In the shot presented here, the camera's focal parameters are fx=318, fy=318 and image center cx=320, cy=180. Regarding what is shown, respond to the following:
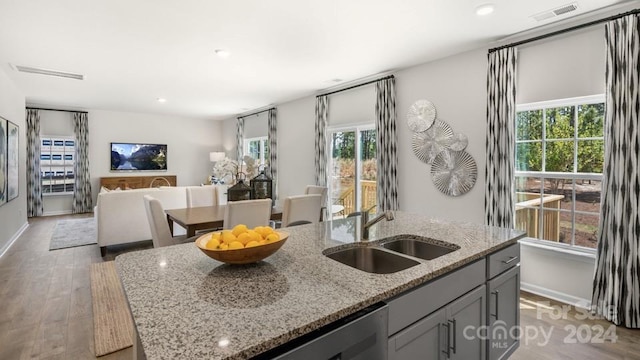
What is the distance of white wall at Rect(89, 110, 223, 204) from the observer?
807 cm

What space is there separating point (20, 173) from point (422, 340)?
6.97 m

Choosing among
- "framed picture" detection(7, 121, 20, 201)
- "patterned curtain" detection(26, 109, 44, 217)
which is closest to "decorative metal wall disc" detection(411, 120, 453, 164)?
"framed picture" detection(7, 121, 20, 201)

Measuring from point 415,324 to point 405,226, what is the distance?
1036 millimetres

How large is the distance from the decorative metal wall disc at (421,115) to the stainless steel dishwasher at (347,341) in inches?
132

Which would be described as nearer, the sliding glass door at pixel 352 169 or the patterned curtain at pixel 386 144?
the patterned curtain at pixel 386 144

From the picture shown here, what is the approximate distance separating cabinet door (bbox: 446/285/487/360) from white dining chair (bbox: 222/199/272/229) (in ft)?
6.80

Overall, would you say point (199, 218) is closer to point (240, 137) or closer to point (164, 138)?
point (240, 137)

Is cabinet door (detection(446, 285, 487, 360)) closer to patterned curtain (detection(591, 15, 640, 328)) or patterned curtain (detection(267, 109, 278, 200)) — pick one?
patterned curtain (detection(591, 15, 640, 328))

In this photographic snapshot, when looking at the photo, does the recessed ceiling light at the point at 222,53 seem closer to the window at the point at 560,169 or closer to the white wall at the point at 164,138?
the window at the point at 560,169

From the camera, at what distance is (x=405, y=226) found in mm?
2264

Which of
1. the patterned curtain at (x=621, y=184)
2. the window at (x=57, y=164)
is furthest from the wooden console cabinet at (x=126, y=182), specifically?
the patterned curtain at (x=621, y=184)

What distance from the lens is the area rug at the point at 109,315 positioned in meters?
2.33

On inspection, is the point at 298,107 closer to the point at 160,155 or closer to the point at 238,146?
the point at 238,146

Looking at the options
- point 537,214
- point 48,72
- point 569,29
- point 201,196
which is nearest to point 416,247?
point 537,214
